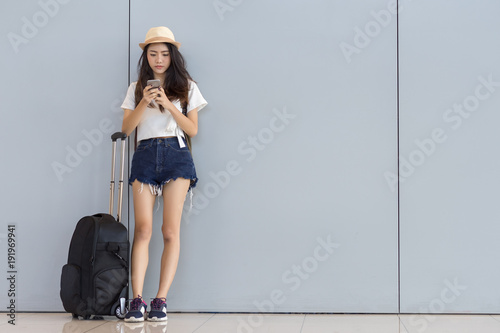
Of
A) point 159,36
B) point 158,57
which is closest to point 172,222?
point 158,57

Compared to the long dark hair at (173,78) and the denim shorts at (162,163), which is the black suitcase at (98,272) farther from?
the long dark hair at (173,78)

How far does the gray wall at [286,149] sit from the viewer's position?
9.84ft

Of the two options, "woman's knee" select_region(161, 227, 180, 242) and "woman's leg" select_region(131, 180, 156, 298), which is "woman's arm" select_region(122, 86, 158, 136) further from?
"woman's knee" select_region(161, 227, 180, 242)

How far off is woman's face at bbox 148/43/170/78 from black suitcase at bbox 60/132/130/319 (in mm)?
799

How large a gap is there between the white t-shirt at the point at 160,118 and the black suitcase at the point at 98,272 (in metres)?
0.48

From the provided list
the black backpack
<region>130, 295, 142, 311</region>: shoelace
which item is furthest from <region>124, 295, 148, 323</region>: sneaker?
the black backpack

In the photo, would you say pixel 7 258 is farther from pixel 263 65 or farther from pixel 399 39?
pixel 399 39

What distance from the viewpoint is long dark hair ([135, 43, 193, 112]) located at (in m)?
2.97

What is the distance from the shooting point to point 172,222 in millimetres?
2938

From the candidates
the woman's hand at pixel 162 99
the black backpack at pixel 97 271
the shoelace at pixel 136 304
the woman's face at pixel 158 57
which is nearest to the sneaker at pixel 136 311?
the shoelace at pixel 136 304

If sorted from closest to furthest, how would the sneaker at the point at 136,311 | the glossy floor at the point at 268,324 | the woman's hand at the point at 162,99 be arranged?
the glossy floor at the point at 268,324 < the sneaker at the point at 136,311 < the woman's hand at the point at 162,99

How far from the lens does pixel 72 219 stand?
3.14 m

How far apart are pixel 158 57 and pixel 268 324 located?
142 cm

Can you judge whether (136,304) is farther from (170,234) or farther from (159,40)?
(159,40)
